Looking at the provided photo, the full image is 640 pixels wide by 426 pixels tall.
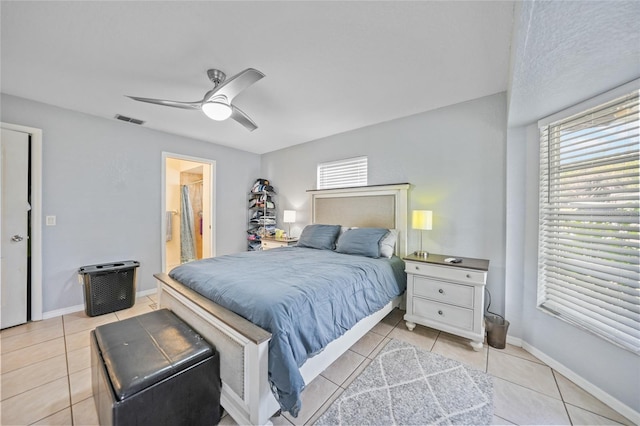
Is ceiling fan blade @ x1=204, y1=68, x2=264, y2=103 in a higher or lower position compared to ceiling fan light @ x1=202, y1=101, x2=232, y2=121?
higher

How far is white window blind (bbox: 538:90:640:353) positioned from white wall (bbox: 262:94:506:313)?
Result: 0.42 m

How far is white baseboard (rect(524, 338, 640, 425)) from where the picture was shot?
1.50 m

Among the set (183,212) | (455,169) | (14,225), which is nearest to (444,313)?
(455,169)

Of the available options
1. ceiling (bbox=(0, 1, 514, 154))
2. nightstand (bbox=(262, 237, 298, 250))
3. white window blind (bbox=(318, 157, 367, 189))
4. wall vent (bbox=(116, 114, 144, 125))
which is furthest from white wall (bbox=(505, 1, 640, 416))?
wall vent (bbox=(116, 114, 144, 125))

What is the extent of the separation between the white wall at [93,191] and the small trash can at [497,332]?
176 inches

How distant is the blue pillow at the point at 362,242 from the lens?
112 inches

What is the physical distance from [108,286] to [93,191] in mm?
1272

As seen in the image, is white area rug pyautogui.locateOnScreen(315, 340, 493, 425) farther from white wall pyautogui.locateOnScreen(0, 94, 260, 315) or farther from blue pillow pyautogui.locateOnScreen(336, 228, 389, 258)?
white wall pyautogui.locateOnScreen(0, 94, 260, 315)

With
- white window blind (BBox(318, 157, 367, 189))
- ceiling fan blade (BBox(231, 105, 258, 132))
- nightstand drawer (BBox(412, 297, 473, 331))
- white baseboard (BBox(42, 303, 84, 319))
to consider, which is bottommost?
white baseboard (BBox(42, 303, 84, 319))

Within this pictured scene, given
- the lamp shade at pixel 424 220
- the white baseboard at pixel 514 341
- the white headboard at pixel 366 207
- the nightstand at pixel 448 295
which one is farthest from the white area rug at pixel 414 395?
the white headboard at pixel 366 207

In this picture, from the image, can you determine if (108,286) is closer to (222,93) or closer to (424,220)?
(222,93)

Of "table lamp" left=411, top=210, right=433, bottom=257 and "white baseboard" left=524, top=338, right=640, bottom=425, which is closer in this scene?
"white baseboard" left=524, top=338, right=640, bottom=425

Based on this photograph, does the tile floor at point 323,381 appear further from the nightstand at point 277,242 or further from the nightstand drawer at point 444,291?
the nightstand at point 277,242

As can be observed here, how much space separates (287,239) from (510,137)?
3288 millimetres
